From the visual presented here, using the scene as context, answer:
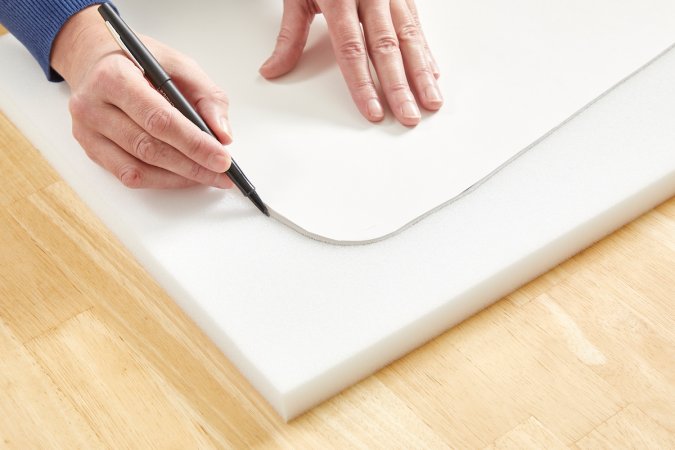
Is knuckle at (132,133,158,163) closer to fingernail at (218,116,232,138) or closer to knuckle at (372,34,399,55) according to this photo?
fingernail at (218,116,232,138)

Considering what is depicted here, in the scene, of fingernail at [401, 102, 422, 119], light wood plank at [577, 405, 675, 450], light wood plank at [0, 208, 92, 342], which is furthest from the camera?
fingernail at [401, 102, 422, 119]

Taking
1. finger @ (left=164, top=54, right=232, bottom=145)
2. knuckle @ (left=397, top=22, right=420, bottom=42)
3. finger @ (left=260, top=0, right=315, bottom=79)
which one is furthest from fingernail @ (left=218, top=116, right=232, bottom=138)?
knuckle @ (left=397, top=22, right=420, bottom=42)

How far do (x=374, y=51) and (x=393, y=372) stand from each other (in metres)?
0.39

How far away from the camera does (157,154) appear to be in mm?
865

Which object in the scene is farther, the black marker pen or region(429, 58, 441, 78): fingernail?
region(429, 58, 441, 78): fingernail

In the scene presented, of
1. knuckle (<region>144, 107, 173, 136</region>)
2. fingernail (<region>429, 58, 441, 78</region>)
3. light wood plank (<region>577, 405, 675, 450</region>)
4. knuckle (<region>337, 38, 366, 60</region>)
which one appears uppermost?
knuckle (<region>144, 107, 173, 136</region>)

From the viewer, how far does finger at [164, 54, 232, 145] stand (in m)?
0.89

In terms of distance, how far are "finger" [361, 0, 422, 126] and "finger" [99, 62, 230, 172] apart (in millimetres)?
207

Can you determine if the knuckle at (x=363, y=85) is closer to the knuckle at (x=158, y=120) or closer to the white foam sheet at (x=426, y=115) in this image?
the white foam sheet at (x=426, y=115)

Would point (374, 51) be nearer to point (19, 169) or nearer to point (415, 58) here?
point (415, 58)

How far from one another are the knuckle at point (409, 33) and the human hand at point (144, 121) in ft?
0.72

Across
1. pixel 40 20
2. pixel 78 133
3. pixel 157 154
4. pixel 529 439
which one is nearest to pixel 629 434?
pixel 529 439

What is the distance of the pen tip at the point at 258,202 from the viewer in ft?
2.80

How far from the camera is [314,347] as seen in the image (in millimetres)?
753
